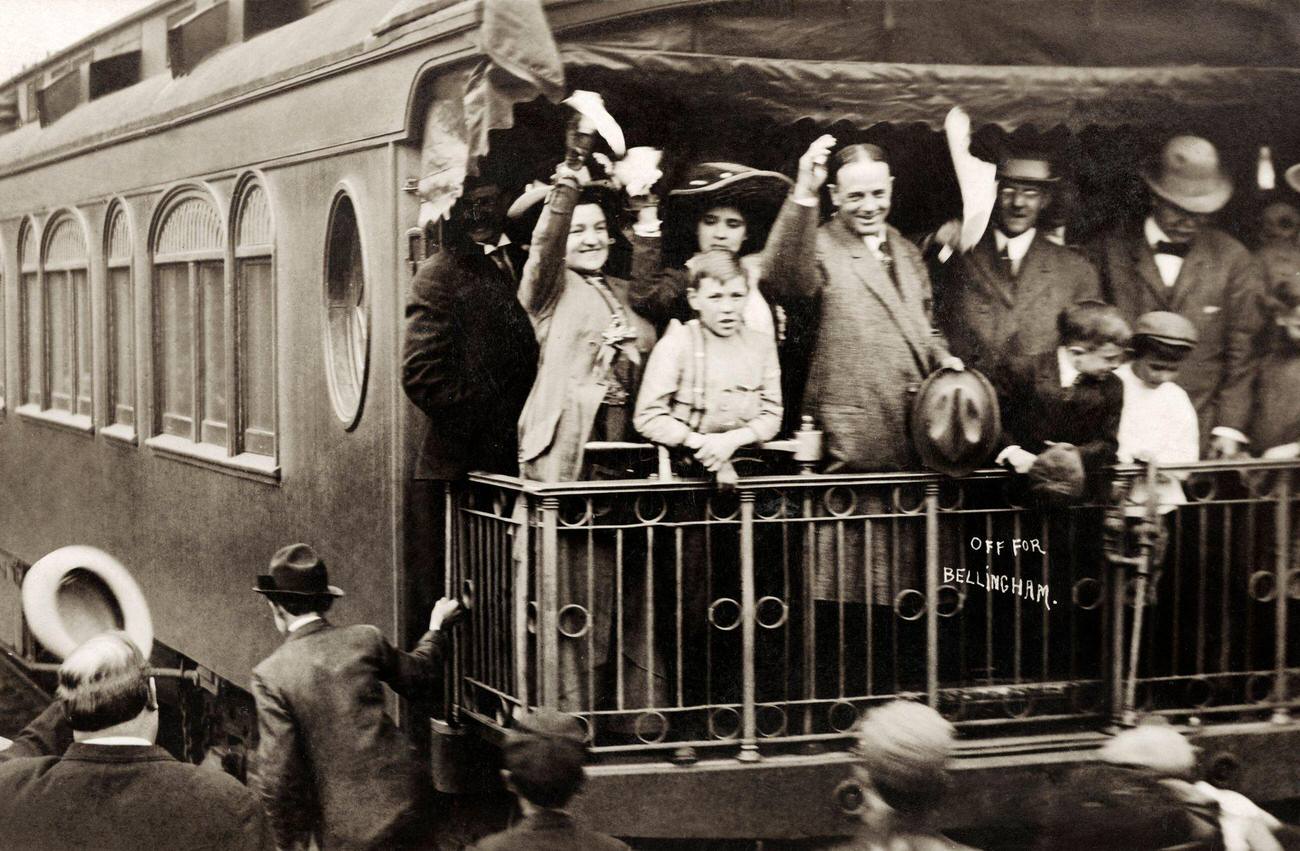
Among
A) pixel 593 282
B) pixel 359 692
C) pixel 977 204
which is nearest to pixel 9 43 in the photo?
pixel 593 282

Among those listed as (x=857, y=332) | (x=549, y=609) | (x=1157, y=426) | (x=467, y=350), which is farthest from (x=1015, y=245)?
(x=549, y=609)

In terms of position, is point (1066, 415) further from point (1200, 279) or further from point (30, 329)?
point (30, 329)

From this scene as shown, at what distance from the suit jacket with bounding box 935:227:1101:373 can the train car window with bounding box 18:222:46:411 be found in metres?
4.18

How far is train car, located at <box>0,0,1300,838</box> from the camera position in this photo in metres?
4.70

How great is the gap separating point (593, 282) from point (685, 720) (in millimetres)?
1485

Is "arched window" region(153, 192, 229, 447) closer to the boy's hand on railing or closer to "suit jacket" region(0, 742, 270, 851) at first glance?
the boy's hand on railing

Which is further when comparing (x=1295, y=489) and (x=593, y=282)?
(x=1295, y=489)

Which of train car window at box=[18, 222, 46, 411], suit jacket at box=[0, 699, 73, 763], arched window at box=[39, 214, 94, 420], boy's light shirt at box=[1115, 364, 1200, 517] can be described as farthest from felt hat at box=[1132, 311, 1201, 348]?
train car window at box=[18, 222, 46, 411]

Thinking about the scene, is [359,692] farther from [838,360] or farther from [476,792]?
[838,360]

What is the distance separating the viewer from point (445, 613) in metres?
5.00

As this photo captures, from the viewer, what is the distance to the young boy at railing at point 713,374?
4.88 meters

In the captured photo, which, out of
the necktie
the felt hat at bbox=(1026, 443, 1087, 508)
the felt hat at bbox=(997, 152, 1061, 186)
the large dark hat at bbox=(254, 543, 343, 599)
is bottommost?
the large dark hat at bbox=(254, 543, 343, 599)

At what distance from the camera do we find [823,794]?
4801 mm

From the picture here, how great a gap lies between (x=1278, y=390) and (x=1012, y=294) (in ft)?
3.49
